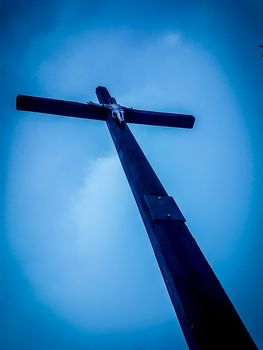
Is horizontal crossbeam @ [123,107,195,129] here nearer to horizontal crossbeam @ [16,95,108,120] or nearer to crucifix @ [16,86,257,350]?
horizontal crossbeam @ [16,95,108,120]

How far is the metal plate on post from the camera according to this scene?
6.21 feet

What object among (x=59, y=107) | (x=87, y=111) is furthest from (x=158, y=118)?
(x=59, y=107)

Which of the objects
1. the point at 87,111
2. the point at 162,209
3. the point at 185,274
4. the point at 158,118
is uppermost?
the point at 87,111

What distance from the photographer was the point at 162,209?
6.38 feet

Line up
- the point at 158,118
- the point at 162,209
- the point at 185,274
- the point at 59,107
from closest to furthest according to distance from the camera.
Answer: the point at 185,274 → the point at 162,209 → the point at 59,107 → the point at 158,118

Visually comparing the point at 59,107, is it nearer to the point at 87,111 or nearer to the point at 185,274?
the point at 87,111

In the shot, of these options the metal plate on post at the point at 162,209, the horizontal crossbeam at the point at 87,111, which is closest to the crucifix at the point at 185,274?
the metal plate on post at the point at 162,209

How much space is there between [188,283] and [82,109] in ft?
11.3

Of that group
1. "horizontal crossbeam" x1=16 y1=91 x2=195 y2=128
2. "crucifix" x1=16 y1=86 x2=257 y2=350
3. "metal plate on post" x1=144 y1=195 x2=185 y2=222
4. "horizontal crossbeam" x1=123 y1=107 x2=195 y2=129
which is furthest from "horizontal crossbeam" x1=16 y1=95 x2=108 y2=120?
"metal plate on post" x1=144 y1=195 x2=185 y2=222

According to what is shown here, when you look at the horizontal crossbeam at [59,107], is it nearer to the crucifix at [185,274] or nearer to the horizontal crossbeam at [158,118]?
the horizontal crossbeam at [158,118]

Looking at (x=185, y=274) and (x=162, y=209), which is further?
(x=162, y=209)

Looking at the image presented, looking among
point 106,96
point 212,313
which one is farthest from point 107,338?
point 212,313

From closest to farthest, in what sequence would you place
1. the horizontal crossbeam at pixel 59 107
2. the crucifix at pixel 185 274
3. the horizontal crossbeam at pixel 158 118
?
the crucifix at pixel 185 274 < the horizontal crossbeam at pixel 59 107 < the horizontal crossbeam at pixel 158 118

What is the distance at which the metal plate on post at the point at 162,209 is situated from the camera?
189cm
